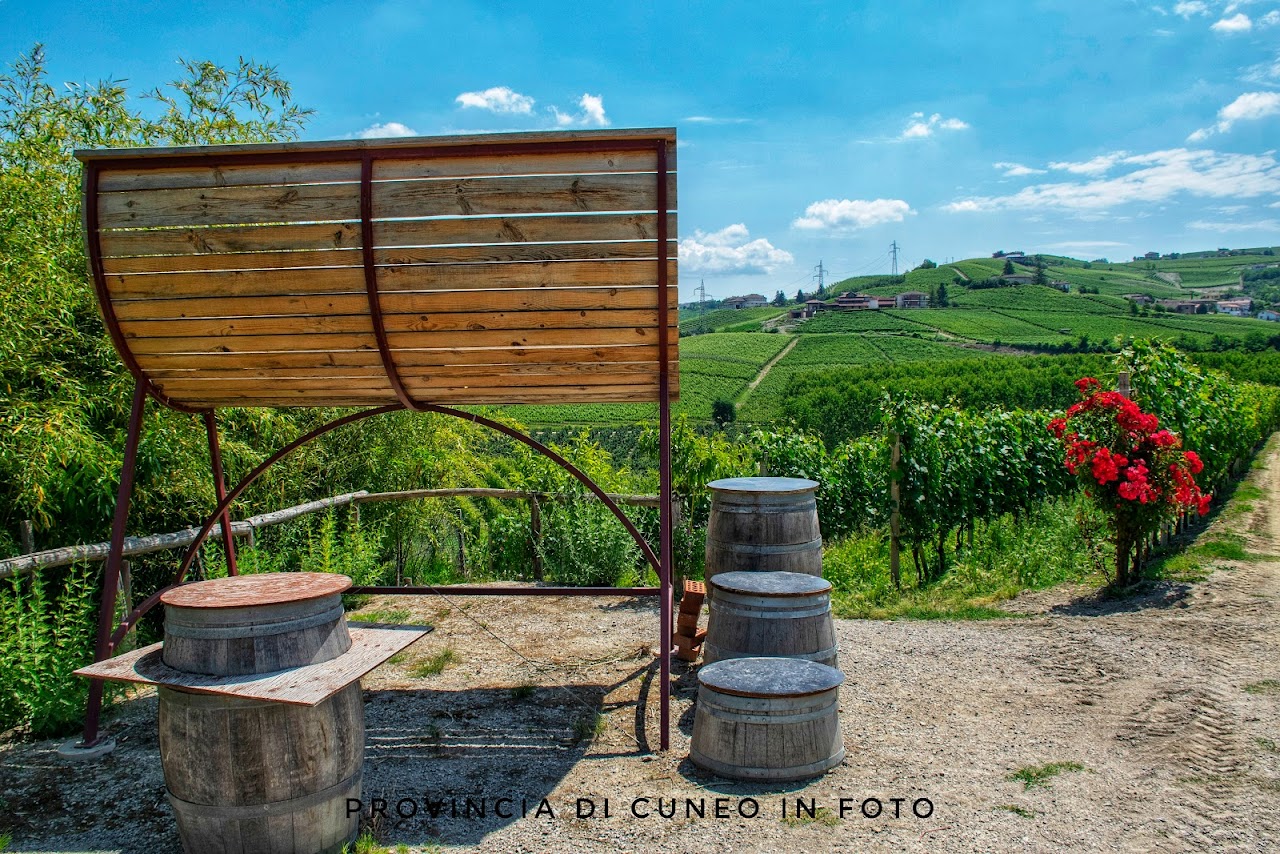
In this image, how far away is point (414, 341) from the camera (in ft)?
14.5

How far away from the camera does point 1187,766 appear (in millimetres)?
4043

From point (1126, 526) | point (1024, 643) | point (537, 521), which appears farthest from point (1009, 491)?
point (537, 521)

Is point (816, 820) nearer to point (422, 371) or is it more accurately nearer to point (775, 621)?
point (775, 621)

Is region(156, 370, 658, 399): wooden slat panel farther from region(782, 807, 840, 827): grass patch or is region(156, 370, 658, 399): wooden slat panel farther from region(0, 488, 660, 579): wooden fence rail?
region(782, 807, 840, 827): grass patch

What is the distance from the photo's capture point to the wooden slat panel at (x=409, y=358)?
4.52 metres

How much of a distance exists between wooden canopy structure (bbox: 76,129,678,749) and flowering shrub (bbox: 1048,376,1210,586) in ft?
17.2

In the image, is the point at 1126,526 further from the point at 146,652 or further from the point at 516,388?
the point at 146,652

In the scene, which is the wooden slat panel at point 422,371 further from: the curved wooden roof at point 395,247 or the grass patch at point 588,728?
the grass patch at point 588,728

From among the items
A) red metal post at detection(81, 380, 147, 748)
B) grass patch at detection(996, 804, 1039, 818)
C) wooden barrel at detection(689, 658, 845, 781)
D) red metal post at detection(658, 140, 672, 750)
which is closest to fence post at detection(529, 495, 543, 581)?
red metal post at detection(658, 140, 672, 750)

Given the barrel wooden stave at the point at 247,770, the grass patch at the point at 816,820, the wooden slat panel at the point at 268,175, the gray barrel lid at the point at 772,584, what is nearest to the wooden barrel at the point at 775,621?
the gray barrel lid at the point at 772,584

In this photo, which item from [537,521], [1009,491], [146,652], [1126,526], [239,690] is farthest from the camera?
[1009,491]

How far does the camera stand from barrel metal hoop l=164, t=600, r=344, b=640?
3.12m

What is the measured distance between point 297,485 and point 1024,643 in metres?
6.67

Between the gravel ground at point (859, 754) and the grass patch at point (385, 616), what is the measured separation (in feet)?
2.24
